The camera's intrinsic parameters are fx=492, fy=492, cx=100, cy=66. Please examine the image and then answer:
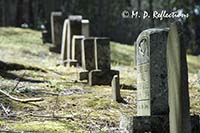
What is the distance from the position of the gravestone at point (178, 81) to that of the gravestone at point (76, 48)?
28.4 feet

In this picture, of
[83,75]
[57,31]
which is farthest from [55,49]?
[83,75]

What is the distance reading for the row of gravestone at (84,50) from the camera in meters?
10.8

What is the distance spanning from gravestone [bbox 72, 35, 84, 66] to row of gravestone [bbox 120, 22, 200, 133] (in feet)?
23.4

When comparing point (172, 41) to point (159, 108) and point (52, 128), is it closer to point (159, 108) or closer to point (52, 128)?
point (159, 108)

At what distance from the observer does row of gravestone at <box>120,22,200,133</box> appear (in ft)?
17.6

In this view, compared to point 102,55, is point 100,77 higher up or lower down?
lower down

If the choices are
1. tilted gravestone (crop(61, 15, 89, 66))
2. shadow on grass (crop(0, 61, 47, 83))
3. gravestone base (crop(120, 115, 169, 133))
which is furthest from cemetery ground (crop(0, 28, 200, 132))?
tilted gravestone (crop(61, 15, 89, 66))

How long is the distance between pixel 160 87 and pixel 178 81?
50.7 inches

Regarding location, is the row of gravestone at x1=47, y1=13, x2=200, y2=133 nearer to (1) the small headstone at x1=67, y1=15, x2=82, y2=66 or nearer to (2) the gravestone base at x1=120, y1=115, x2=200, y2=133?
(2) the gravestone base at x1=120, y1=115, x2=200, y2=133

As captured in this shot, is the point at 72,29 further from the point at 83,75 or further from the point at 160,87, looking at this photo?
the point at 160,87

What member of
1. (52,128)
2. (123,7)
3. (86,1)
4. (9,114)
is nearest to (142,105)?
(52,128)

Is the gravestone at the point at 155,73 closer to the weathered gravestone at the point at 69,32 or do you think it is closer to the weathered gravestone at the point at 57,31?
the weathered gravestone at the point at 69,32

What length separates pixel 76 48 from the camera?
14094 mm

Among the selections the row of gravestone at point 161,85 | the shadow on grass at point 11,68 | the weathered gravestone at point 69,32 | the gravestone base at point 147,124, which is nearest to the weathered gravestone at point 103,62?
the shadow on grass at point 11,68
